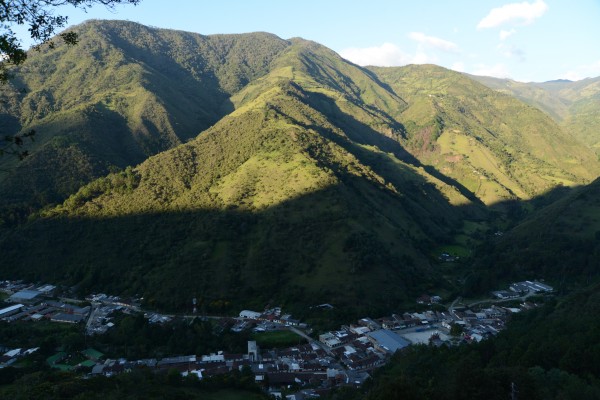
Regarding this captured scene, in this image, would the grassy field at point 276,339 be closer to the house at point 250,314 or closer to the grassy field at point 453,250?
the house at point 250,314

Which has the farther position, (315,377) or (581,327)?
(315,377)

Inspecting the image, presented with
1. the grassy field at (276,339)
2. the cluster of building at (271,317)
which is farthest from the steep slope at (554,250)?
the grassy field at (276,339)

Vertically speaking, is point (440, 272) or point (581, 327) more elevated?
point (581, 327)

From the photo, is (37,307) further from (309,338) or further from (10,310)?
(309,338)

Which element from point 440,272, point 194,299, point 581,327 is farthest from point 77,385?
point 440,272

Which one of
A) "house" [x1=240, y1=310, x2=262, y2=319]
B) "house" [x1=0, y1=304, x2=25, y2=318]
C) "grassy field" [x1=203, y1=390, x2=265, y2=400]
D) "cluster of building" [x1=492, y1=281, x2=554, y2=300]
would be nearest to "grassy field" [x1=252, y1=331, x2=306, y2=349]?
"house" [x1=240, y1=310, x2=262, y2=319]

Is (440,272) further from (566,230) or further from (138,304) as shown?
(138,304)
